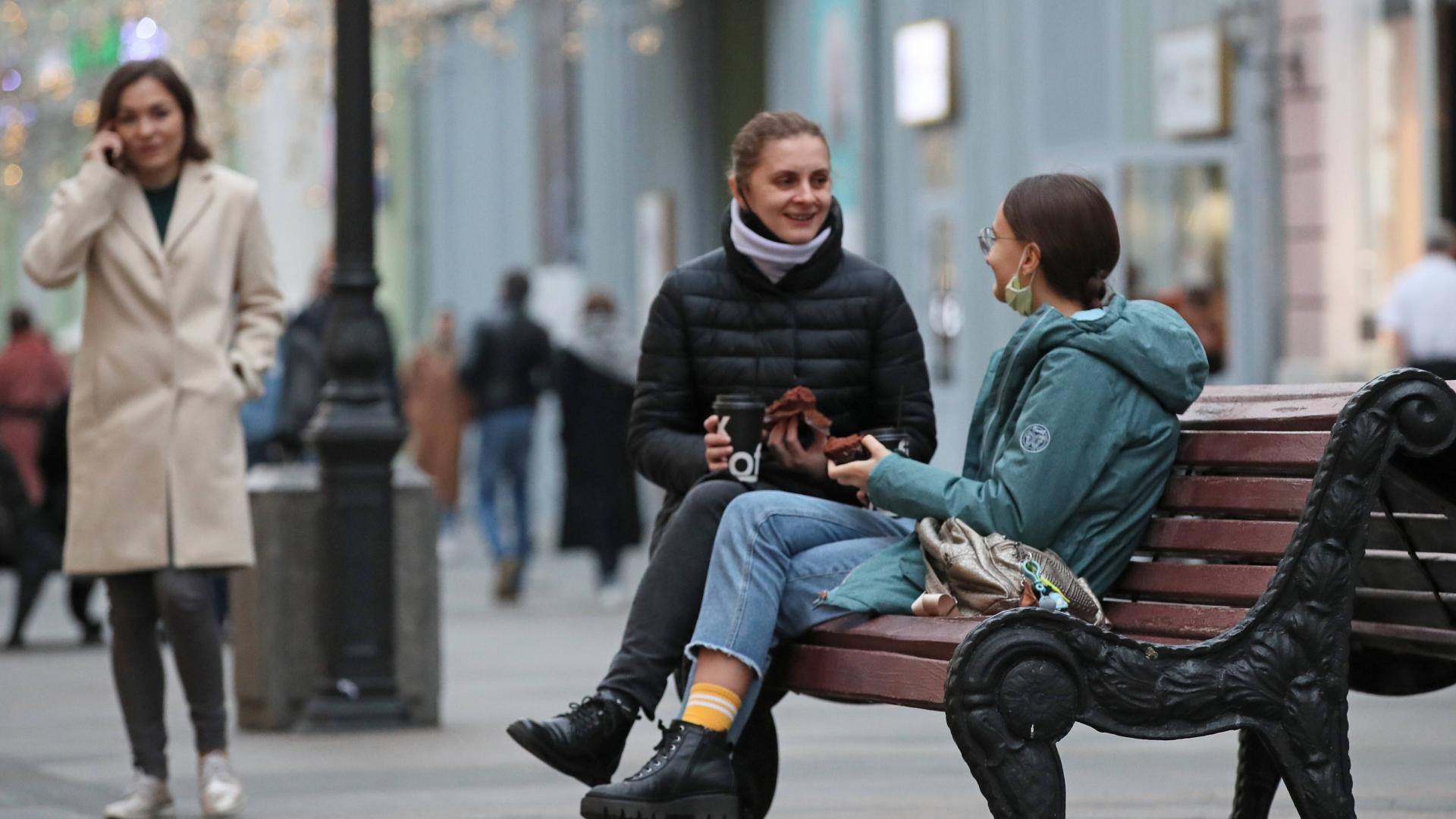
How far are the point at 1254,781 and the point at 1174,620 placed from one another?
83cm

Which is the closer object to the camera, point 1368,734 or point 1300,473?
point 1300,473

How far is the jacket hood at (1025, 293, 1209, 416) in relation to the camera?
489cm

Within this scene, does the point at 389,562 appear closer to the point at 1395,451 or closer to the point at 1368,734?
the point at 1368,734

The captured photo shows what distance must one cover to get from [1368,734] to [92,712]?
15.1 feet

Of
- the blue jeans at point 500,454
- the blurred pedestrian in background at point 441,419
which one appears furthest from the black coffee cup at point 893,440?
the blurred pedestrian in background at point 441,419

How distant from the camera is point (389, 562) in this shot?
8.84 m

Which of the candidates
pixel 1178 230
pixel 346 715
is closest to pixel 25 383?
pixel 1178 230

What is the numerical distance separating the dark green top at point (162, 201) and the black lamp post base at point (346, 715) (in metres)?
2.14

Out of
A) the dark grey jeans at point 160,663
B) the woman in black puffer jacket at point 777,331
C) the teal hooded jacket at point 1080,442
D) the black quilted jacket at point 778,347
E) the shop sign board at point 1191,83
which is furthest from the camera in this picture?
the shop sign board at point 1191,83

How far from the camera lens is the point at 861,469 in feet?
16.8

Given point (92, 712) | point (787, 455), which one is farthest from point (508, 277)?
point (787, 455)

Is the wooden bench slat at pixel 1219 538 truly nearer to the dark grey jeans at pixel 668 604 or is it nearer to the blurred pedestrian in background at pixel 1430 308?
the dark grey jeans at pixel 668 604

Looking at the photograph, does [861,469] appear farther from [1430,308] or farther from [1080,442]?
[1430,308]

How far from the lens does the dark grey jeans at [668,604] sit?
5.33 meters
